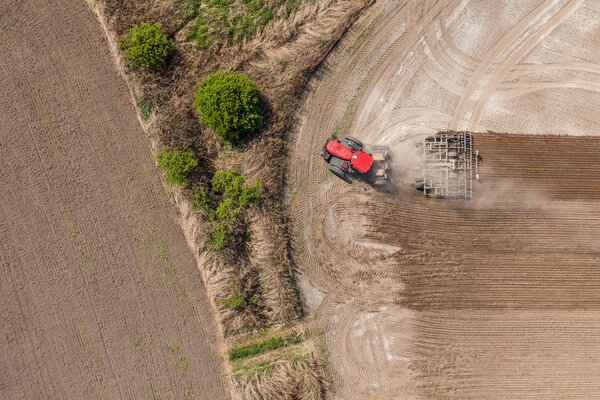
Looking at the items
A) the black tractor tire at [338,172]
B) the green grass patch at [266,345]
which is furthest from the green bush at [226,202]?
the green grass patch at [266,345]

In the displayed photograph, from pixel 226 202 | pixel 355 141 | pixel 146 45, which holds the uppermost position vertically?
pixel 146 45

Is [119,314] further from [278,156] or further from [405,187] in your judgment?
[405,187]

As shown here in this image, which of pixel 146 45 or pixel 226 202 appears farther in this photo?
pixel 226 202

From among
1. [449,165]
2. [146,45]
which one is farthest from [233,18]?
[449,165]

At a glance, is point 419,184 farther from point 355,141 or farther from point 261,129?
point 261,129

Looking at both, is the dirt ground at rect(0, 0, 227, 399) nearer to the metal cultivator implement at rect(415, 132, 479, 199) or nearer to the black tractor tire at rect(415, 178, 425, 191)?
the black tractor tire at rect(415, 178, 425, 191)

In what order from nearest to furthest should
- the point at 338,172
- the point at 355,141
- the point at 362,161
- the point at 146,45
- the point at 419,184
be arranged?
the point at 362,161 → the point at 146,45 → the point at 355,141 → the point at 338,172 → the point at 419,184

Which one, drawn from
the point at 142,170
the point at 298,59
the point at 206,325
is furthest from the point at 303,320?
the point at 298,59
